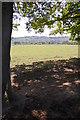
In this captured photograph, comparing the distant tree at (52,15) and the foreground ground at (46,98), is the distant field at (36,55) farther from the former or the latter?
the foreground ground at (46,98)

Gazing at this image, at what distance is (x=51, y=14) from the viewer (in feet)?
34.9

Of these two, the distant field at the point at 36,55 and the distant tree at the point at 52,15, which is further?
the distant field at the point at 36,55

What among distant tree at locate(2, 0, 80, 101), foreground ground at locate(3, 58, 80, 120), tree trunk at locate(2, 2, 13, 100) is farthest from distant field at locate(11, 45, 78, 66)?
tree trunk at locate(2, 2, 13, 100)

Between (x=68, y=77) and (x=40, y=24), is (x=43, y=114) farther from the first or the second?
(x=40, y=24)

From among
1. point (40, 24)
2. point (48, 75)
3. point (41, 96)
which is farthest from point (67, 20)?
point (41, 96)

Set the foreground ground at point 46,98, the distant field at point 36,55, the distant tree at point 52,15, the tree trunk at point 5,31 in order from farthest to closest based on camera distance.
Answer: the distant field at point 36,55 → the distant tree at point 52,15 → the foreground ground at point 46,98 → the tree trunk at point 5,31

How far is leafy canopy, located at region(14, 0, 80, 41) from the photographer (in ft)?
29.2

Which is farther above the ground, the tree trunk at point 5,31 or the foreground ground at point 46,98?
the tree trunk at point 5,31

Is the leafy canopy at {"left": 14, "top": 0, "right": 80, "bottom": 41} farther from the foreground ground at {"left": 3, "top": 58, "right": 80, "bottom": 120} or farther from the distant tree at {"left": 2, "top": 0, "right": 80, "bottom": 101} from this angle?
the foreground ground at {"left": 3, "top": 58, "right": 80, "bottom": 120}

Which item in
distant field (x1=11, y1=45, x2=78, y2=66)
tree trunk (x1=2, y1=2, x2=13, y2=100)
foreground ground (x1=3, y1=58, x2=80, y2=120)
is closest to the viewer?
tree trunk (x1=2, y1=2, x2=13, y2=100)

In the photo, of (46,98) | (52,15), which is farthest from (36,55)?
(46,98)

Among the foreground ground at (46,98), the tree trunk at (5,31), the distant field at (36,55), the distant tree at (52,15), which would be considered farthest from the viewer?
the distant field at (36,55)

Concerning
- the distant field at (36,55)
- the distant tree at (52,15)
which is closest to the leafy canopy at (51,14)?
the distant tree at (52,15)

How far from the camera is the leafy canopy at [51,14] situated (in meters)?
8.90
